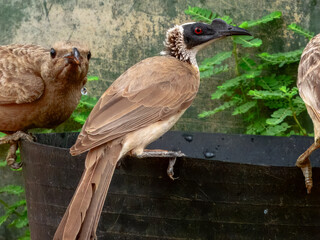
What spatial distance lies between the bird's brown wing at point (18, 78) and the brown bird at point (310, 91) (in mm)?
2055

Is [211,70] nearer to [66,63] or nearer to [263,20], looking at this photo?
[263,20]

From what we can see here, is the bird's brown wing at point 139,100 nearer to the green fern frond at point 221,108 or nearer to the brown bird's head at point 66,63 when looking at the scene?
the brown bird's head at point 66,63

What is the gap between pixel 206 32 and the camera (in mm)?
4473

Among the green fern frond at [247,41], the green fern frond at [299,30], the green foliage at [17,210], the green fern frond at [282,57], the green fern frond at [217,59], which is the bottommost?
the green foliage at [17,210]

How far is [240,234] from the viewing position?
10.0 ft

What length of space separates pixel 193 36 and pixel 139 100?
1162mm

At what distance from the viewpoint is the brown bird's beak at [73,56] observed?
4211mm

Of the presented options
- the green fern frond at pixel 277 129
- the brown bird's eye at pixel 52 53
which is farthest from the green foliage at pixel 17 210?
the green fern frond at pixel 277 129


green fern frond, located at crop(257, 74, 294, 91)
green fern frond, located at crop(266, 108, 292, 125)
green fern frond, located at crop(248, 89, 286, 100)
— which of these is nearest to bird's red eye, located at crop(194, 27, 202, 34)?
green fern frond, located at crop(248, 89, 286, 100)

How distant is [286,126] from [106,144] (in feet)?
7.90

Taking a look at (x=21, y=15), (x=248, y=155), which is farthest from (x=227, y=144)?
(x=21, y=15)

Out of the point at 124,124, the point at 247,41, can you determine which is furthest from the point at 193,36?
the point at 124,124

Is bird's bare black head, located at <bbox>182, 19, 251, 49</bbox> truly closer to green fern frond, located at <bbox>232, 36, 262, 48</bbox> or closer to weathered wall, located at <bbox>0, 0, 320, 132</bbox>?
green fern frond, located at <bbox>232, 36, 262, 48</bbox>

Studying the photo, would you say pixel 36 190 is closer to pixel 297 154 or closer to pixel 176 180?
pixel 176 180
